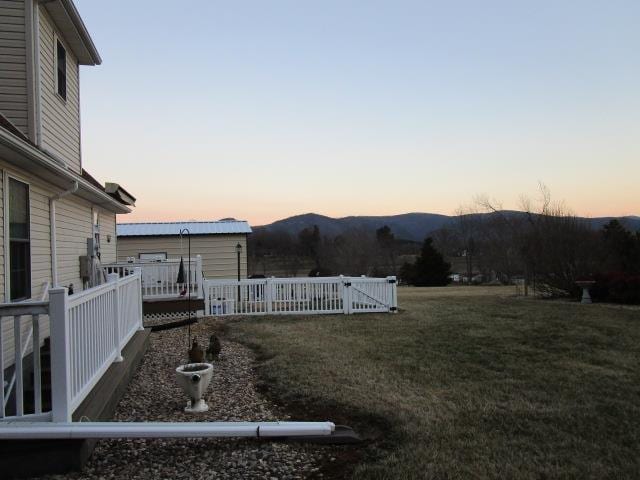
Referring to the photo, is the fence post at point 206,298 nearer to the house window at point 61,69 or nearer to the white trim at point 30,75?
the house window at point 61,69

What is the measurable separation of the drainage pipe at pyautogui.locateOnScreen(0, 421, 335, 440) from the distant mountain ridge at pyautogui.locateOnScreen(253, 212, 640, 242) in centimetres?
5382

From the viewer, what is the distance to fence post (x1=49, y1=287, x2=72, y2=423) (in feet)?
10.3

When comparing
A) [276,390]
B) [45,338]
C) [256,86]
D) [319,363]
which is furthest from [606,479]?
[256,86]

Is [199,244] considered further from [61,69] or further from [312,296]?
[61,69]

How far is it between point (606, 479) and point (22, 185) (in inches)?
239

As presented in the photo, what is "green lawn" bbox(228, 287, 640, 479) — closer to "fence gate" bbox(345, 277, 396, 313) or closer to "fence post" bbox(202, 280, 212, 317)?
"fence post" bbox(202, 280, 212, 317)

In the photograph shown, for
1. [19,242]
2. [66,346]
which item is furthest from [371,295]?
[66,346]

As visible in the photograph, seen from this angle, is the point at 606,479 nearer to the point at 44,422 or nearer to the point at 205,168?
the point at 44,422

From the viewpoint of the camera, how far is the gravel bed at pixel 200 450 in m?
3.35

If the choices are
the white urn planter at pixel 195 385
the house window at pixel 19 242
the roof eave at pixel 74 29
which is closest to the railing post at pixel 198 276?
the roof eave at pixel 74 29

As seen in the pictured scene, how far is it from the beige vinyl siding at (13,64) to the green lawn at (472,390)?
4.46m

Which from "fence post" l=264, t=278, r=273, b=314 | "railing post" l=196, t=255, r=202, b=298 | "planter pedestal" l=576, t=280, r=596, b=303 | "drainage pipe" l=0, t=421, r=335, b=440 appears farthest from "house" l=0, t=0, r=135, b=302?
"planter pedestal" l=576, t=280, r=596, b=303

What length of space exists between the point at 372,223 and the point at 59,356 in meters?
Result: 81.0

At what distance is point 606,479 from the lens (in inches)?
126
